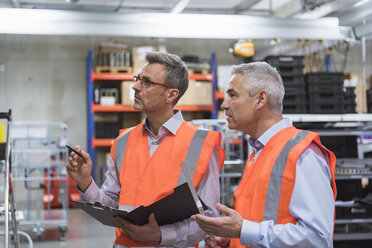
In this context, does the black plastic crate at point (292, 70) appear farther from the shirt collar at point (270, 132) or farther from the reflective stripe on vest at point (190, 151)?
the shirt collar at point (270, 132)

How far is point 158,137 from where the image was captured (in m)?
2.21

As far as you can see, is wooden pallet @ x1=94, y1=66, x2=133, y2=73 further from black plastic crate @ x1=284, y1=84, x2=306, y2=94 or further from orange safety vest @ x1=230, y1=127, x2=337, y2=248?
orange safety vest @ x1=230, y1=127, x2=337, y2=248

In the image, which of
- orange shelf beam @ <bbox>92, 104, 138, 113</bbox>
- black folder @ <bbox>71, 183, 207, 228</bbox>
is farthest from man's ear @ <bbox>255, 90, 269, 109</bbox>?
orange shelf beam @ <bbox>92, 104, 138, 113</bbox>

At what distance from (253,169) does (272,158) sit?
0.11 m

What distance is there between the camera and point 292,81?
19.0 feet

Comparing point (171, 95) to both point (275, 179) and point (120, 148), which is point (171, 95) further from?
point (275, 179)

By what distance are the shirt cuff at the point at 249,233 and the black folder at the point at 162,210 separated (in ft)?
0.77

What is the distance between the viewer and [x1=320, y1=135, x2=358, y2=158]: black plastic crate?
5.53 m

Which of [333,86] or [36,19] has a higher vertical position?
[36,19]

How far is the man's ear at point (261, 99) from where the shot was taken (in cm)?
186

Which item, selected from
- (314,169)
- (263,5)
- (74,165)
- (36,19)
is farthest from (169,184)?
(263,5)

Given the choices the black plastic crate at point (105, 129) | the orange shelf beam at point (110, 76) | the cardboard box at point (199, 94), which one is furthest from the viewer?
the cardboard box at point (199, 94)

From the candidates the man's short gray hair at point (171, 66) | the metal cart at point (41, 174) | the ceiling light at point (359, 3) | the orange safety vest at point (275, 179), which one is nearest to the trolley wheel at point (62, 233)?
the metal cart at point (41, 174)

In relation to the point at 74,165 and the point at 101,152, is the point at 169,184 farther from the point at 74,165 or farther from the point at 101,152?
the point at 101,152
